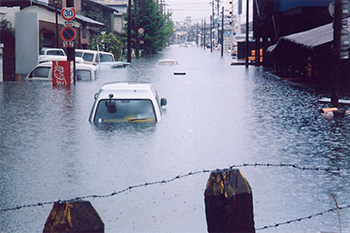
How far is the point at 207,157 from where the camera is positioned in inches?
445

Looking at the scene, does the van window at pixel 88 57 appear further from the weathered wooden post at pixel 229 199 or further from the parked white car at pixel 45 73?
the weathered wooden post at pixel 229 199

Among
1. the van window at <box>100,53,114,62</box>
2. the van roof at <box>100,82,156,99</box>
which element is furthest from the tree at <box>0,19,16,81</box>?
the van roof at <box>100,82,156,99</box>

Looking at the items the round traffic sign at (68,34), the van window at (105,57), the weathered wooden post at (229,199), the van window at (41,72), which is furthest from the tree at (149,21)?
the weathered wooden post at (229,199)

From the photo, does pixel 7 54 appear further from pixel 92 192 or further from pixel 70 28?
pixel 92 192

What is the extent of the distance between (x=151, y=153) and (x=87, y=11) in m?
69.3

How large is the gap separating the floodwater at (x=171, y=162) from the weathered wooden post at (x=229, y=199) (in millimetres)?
1472

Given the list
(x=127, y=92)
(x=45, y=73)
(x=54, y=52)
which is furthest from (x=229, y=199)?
(x=54, y=52)

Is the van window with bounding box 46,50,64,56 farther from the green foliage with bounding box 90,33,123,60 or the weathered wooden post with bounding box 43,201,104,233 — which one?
the weathered wooden post with bounding box 43,201,104,233

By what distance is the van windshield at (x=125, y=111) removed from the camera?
14672 millimetres

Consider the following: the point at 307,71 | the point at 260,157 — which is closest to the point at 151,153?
the point at 260,157

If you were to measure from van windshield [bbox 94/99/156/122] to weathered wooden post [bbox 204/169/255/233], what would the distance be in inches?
418

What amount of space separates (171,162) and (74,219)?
7443mm

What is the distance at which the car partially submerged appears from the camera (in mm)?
14164

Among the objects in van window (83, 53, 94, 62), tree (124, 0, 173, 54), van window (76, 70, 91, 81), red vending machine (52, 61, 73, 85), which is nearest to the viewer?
red vending machine (52, 61, 73, 85)
